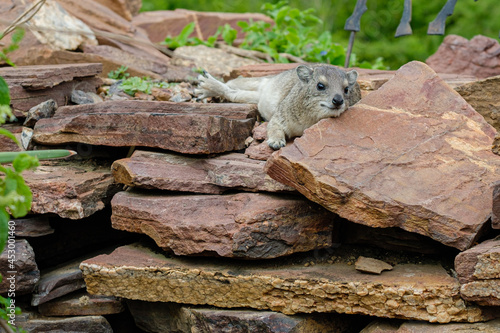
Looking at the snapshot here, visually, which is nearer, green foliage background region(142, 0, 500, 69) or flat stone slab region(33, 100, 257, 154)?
flat stone slab region(33, 100, 257, 154)

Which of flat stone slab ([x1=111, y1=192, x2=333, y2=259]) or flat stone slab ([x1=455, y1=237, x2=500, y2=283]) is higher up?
flat stone slab ([x1=455, y1=237, x2=500, y2=283])

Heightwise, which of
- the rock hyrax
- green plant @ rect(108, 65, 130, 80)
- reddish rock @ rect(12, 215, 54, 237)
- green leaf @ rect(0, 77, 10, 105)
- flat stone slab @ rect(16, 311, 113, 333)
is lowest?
flat stone slab @ rect(16, 311, 113, 333)

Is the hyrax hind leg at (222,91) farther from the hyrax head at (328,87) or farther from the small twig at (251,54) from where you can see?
the small twig at (251,54)

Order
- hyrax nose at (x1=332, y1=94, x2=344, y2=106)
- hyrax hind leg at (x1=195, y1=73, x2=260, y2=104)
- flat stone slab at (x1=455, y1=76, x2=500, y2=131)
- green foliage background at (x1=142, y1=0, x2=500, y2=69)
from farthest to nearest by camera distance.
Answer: green foliage background at (x1=142, y1=0, x2=500, y2=69) < hyrax hind leg at (x1=195, y1=73, x2=260, y2=104) < flat stone slab at (x1=455, y1=76, x2=500, y2=131) < hyrax nose at (x1=332, y1=94, x2=344, y2=106)

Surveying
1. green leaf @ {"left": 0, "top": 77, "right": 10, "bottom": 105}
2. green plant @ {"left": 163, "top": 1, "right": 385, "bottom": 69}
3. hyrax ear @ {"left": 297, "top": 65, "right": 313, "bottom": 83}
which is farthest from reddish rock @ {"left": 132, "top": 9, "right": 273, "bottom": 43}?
green leaf @ {"left": 0, "top": 77, "right": 10, "bottom": 105}

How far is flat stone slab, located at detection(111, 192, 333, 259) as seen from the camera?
5406 millimetres

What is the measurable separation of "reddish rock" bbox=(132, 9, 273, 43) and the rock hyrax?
528cm

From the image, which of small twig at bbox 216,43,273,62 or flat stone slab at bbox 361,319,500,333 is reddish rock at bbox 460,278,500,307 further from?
small twig at bbox 216,43,273,62

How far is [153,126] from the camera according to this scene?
6254 mm

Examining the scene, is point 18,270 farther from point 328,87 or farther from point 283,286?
point 328,87

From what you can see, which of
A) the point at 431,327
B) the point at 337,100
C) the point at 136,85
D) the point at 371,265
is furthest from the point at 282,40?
the point at 431,327

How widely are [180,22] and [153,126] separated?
22.2ft

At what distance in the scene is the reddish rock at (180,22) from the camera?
12.1 meters

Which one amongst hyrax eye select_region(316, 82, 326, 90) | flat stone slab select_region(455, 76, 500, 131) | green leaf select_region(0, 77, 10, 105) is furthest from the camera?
flat stone slab select_region(455, 76, 500, 131)
